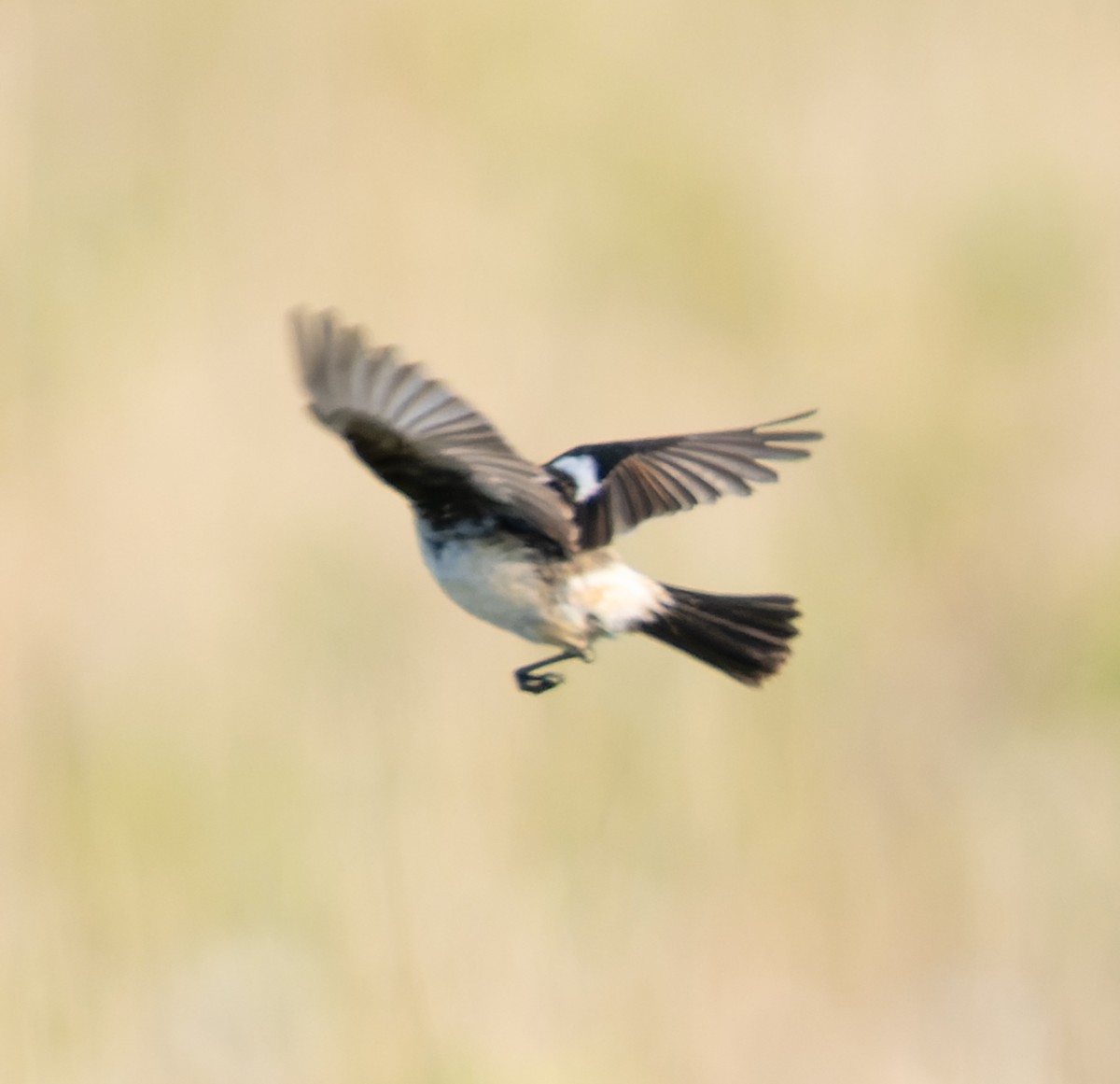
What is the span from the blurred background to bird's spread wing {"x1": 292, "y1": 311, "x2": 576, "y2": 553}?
2.28 ft

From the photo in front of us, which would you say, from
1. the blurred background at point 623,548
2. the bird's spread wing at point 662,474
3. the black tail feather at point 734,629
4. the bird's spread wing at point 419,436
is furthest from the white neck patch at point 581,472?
the blurred background at point 623,548

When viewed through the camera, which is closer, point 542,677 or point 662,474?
point 542,677

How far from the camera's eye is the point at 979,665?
550cm

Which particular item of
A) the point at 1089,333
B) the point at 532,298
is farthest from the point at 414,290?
the point at 1089,333

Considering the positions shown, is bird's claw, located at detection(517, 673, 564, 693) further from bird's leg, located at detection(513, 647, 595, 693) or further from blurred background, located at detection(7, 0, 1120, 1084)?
blurred background, located at detection(7, 0, 1120, 1084)

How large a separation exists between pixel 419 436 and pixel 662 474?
664 millimetres

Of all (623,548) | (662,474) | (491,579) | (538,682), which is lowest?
(538,682)

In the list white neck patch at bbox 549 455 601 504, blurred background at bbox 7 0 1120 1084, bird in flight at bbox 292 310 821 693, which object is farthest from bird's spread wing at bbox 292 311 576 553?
blurred background at bbox 7 0 1120 1084

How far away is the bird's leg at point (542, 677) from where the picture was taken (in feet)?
9.50

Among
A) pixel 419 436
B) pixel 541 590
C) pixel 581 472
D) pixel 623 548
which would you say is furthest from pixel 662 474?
pixel 623 548

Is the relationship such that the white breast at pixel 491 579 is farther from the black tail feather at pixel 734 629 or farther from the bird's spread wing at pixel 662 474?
the black tail feather at pixel 734 629

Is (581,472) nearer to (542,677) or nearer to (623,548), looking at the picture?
(542,677)

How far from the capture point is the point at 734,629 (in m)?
3.24

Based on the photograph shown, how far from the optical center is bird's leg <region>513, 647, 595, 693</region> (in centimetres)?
289
